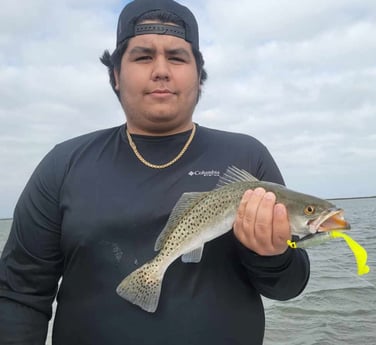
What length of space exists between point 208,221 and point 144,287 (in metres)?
0.63

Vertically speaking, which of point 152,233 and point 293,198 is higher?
point 293,198

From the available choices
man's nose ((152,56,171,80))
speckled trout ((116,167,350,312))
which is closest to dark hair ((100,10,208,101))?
man's nose ((152,56,171,80))

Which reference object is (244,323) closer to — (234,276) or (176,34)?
(234,276)

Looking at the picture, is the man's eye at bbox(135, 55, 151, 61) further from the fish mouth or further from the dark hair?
the fish mouth

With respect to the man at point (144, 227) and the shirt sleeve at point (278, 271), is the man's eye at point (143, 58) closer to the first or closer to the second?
the man at point (144, 227)

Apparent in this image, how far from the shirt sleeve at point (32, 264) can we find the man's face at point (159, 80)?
31.9 inches

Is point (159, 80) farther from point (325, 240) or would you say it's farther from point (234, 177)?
point (325, 240)

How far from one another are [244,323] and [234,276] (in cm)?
31

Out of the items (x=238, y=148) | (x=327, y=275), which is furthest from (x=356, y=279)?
(x=238, y=148)

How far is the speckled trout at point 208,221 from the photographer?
2.99 meters

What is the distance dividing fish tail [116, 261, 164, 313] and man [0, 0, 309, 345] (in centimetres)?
9

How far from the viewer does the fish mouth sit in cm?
307

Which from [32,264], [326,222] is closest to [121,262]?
[32,264]

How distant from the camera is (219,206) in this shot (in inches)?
125
